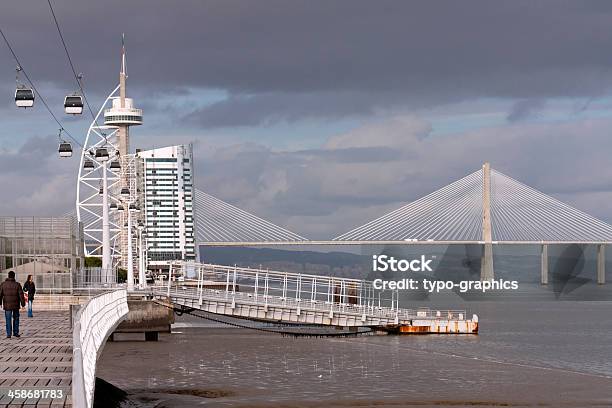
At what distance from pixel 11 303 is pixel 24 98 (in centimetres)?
445

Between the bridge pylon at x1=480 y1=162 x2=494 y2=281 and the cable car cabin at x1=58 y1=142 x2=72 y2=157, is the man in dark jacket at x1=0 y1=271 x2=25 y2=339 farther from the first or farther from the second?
the bridge pylon at x1=480 y1=162 x2=494 y2=281

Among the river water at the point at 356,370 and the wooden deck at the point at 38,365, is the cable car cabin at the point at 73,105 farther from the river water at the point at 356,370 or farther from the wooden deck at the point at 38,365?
the river water at the point at 356,370

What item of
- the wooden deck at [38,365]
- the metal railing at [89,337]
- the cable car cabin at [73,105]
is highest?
A: the cable car cabin at [73,105]

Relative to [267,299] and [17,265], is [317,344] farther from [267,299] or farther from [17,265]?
[17,265]

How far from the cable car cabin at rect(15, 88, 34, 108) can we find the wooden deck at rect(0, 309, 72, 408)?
505 centimetres

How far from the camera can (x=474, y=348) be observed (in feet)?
179

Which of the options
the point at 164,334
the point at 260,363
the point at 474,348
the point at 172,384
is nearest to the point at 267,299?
the point at 164,334

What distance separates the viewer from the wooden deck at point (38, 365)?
16.7 m

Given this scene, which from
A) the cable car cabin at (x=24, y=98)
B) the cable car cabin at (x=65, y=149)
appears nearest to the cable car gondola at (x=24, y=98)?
the cable car cabin at (x=24, y=98)

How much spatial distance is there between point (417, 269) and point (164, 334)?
112 metres

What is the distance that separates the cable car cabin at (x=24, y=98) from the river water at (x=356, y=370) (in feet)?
23.9

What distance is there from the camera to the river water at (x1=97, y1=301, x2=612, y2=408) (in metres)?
32.3

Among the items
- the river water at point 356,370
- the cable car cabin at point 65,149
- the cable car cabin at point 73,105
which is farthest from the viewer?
the cable car cabin at point 65,149

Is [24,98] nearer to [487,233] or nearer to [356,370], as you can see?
[356,370]
